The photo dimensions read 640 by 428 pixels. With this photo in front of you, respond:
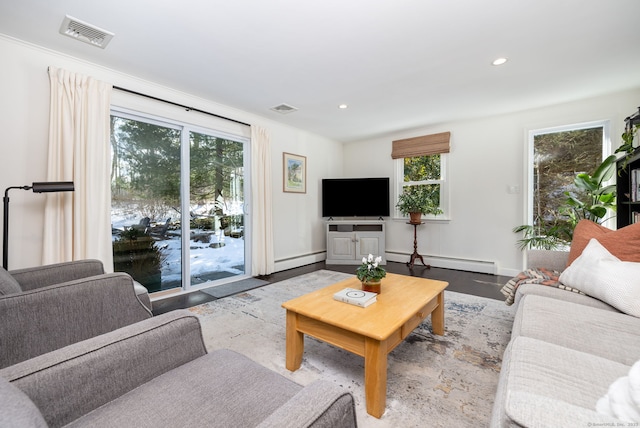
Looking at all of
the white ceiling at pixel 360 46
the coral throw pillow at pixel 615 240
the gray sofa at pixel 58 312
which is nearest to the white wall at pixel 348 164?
the white ceiling at pixel 360 46

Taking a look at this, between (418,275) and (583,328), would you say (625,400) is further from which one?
(418,275)

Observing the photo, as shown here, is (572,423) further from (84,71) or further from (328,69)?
(84,71)

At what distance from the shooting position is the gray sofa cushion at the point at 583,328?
115 centimetres

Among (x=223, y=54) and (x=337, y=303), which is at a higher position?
(x=223, y=54)

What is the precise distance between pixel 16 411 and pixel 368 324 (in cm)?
133

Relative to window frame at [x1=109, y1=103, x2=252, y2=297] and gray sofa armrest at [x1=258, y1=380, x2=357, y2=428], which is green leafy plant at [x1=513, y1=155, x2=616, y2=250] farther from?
window frame at [x1=109, y1=103, x2=252, y2=297]

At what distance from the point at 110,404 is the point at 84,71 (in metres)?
3.01

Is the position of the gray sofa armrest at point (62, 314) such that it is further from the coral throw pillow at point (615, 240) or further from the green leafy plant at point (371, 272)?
the coral throw pillow at point (615, 240)

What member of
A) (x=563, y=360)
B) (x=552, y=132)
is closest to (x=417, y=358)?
(x=563, y=360)

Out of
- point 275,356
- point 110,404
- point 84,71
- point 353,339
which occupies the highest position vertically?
point 84,71

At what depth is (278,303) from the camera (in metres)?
3.00

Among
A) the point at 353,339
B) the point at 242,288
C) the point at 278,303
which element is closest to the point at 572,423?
the point at 353,339

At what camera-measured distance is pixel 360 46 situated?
2.37 meters

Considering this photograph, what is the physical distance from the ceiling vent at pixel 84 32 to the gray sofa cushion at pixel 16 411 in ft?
8.35
